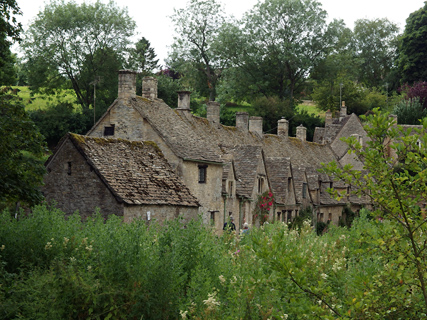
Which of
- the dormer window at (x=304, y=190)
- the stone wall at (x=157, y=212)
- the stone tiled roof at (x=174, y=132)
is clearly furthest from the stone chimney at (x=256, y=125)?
the stone wall at (x=157, y=212)

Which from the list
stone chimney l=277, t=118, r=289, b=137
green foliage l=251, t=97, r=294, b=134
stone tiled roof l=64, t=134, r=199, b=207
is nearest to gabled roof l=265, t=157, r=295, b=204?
stone chimney l=277, t=118, r=289, b=137

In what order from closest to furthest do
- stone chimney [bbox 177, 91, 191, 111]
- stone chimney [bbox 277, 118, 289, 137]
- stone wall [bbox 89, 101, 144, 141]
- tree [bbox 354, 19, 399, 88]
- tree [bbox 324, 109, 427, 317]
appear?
tree [bbox 324, 109, 427, 317], stone wall [bbox 89, 101, 144, 141], stone chimney [bbox 177, 91, 191, 111], stone chimney [bbox 277, 118, 289, 137], tree [bbox 354, 19, 399, 88]

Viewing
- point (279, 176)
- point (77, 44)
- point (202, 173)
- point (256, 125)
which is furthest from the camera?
point (77, 44)

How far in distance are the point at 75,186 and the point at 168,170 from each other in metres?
5.40

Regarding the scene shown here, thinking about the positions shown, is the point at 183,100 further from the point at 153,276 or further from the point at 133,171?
the point at 153,276

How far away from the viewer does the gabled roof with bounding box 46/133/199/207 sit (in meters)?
26.7

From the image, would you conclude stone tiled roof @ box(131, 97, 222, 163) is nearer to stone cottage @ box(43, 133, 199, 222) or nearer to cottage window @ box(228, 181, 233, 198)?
cottage window @ box(228, 181, 233, 198)

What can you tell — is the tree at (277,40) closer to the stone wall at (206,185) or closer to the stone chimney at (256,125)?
the stone chimney at (256,125)

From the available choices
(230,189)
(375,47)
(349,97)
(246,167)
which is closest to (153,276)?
(230,189)

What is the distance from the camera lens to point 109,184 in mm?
26141

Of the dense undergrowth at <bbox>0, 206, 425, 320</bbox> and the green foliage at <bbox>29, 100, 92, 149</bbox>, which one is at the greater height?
the green foliage at <bbox>29, 100, 92, 149</bbox>

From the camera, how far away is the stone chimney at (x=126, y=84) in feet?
117

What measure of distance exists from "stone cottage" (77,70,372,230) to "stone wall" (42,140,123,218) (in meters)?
4.66

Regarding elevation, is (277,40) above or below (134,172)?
above
